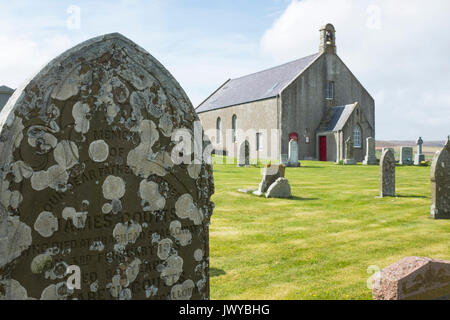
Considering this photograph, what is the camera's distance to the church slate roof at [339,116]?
34125mm

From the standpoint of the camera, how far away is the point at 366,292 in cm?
502

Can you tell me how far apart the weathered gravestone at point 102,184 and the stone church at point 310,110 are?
30973 mm

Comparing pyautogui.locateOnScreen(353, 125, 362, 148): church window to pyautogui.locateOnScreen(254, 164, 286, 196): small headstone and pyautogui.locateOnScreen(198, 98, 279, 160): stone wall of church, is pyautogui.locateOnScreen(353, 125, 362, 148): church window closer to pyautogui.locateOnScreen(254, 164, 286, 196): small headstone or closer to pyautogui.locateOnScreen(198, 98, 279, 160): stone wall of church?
pyautogui.locateOnScreen(198, 98, 279, 160): stone wall of church

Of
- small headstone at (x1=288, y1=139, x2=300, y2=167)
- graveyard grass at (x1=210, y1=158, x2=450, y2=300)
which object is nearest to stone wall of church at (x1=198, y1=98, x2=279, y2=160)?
small headstone at (x1=288, y1=139, x2=300, y2=167)

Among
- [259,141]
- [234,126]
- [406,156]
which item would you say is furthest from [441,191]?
[234,126]

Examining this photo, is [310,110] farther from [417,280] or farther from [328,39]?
[417,280]

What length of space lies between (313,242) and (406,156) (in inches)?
1033

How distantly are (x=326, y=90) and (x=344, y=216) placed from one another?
2934 centimetres

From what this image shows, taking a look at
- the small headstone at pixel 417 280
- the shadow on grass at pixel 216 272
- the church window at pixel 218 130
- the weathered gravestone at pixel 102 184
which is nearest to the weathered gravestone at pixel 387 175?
the shadow on grass at pixel 216 272

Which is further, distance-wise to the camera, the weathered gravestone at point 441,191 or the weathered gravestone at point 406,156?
the weathered gravestone at point 406,156

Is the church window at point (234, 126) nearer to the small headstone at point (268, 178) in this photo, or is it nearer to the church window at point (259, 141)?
the church window at point (259, 141)

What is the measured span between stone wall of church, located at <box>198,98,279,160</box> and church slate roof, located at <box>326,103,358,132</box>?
5132mm
